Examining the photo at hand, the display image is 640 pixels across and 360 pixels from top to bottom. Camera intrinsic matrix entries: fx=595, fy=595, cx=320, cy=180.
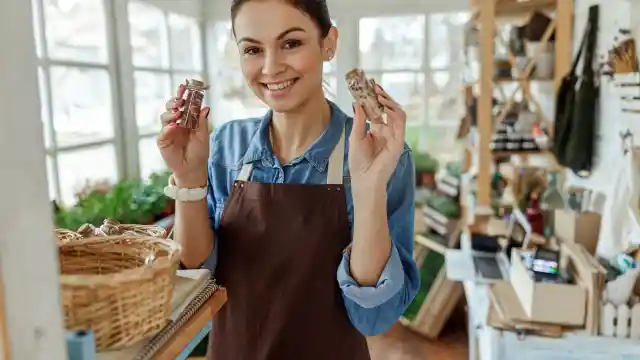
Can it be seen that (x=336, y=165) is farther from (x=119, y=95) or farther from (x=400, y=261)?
(x=119, y=95)

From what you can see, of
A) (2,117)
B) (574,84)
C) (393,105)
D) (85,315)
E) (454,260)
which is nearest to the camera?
(2,117)

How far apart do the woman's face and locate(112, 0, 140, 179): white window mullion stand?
6.94ft

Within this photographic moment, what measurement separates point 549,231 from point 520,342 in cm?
70

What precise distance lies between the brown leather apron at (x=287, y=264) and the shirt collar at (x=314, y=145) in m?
0.02

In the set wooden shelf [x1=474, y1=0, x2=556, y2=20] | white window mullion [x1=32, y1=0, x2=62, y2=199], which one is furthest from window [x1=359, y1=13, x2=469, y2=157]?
white window mullion [x1=32, y1=0, x2=62, y2=199]

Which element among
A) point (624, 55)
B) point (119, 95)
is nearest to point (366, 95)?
point (624, 55)

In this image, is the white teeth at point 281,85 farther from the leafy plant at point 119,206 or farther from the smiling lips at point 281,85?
the leafy plant at point 119,206

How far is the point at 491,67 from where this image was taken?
248cm

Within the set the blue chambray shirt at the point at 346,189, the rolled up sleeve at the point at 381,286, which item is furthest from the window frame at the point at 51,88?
the rolled up sleeve at the point at 381,286

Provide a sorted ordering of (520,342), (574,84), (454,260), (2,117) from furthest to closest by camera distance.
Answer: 1. (454,260)
2. (574,84)
3. (520,342)
4. (2,117)

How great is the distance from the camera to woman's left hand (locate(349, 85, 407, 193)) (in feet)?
2.93

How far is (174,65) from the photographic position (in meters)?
3.66

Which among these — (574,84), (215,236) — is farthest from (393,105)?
(574,84)

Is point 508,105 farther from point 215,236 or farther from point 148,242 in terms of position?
point 148,242
